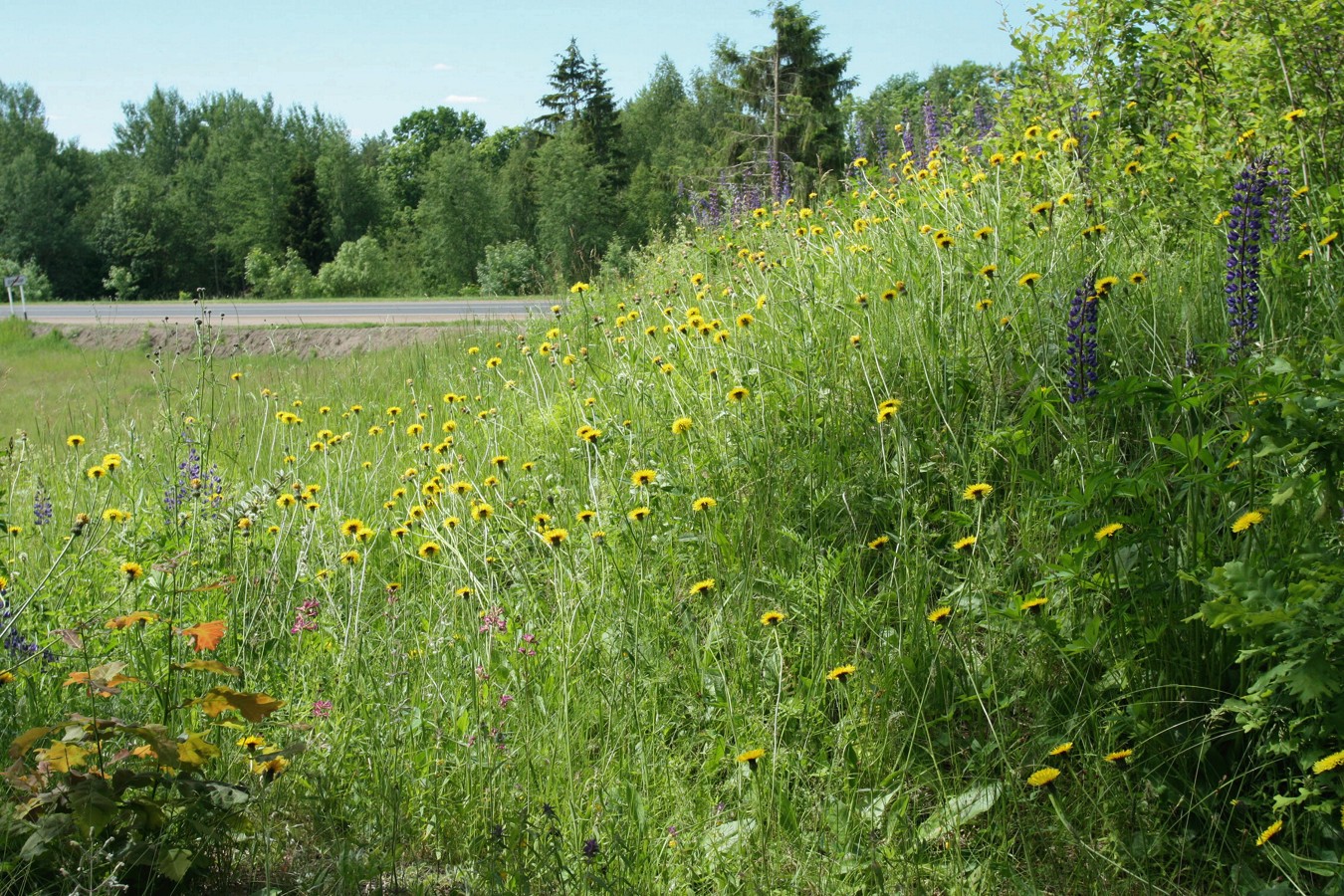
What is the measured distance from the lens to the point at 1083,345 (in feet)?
8.79

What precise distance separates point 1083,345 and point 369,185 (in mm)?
60393

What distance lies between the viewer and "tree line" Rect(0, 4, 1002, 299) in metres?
29.9

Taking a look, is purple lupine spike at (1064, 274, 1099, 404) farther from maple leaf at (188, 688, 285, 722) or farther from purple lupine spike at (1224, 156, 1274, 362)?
maple leaf at (188, 688, 285, 722)

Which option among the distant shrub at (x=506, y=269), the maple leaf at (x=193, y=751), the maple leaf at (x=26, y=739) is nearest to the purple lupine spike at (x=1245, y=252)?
the maple leaf at (x=193, y=751)

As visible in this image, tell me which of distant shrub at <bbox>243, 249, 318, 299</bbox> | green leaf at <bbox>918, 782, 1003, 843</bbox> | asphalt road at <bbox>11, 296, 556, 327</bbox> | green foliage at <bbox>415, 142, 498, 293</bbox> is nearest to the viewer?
green leaf at <bbox>918, 782, 1003, 843</bbox>

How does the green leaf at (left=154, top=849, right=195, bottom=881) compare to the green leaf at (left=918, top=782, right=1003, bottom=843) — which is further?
the green leaf at (left=918, top=782, right=1003, bottom=843)

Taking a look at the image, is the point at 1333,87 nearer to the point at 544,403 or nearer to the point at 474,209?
the point at 544,403

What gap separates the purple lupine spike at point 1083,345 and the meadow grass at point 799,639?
0.01 metres

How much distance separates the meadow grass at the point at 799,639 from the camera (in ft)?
6.39

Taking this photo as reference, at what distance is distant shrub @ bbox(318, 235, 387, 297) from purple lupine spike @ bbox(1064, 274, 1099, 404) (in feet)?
134

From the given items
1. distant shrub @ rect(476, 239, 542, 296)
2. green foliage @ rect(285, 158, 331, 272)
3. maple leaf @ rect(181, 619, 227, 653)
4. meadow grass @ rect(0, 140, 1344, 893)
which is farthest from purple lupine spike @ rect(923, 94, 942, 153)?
green foliage @ rect(285, 158, 331, 272)

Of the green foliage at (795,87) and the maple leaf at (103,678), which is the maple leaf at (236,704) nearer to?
the maple leaf at (103,678)

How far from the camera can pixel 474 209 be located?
4522 centimetres

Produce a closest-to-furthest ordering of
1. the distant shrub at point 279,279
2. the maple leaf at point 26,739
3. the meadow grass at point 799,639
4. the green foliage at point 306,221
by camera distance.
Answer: the maple leaf at point 26,739 → the meadow grass at point 799,639 → the distant shrub at point 279,279 → the green foliage at point 306,221
